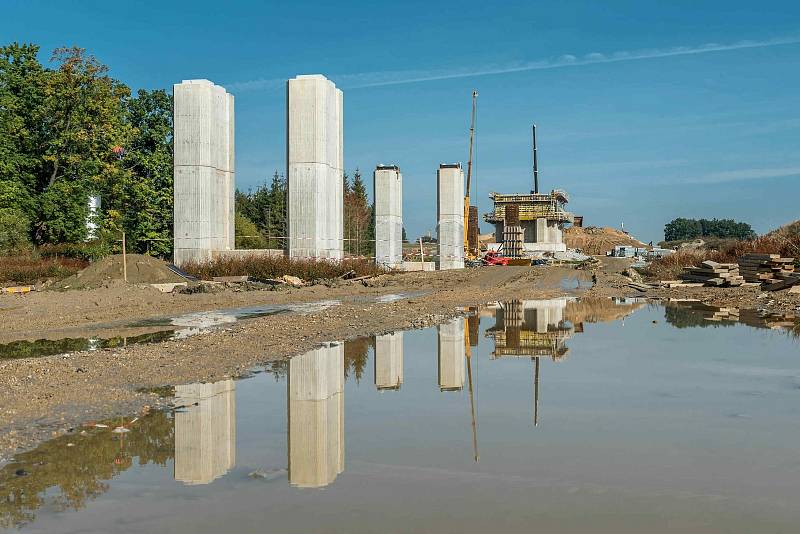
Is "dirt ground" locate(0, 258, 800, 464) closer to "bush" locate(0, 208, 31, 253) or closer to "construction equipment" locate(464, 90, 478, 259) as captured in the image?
"bush" locate(0, 208, 31, 253)

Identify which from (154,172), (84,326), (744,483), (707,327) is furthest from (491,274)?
(744,483)

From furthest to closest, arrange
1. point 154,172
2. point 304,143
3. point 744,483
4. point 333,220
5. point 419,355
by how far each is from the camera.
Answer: point 154,172 → point 333,220 → point 304,143 → point 419,355 → point 744,483

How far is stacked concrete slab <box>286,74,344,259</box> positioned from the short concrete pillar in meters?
18.0

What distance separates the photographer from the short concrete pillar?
9508mm

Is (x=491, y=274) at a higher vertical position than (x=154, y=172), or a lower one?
lower

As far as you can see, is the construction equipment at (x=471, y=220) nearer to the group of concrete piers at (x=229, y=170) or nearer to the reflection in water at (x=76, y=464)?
the group of concrete piers at (x=229, y=170)

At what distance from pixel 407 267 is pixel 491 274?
29.8 ft

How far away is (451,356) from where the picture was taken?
11805 mm

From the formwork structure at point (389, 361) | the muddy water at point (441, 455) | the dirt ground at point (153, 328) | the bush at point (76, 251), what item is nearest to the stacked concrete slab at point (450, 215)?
the dirt ground at point (153, 328)

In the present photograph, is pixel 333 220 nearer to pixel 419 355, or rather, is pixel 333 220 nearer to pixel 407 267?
pixel 407 267

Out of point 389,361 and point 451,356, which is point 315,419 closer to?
point 389,361

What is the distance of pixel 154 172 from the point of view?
38594 mm

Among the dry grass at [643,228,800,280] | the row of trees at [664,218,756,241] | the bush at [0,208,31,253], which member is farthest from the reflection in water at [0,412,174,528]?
the row of trees at [664,218,756,241]

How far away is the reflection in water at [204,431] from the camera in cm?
575
